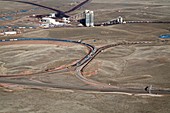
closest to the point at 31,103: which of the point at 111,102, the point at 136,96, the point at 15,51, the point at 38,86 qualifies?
the point at 38,86

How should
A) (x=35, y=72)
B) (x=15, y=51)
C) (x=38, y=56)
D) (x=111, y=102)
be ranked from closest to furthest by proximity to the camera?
1. (x=111, y=102)
2. (x=35, y=72)
3. (x=38, y=56)
4. (x=15, y=51)

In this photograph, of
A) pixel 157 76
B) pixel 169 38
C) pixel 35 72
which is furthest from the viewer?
pixel 169 38

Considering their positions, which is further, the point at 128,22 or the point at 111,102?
the point at 128,22

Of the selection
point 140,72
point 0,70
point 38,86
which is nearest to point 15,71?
point 0,70

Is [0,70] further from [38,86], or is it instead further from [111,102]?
[111,102]

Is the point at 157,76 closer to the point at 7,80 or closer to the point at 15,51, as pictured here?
the point at 7,80

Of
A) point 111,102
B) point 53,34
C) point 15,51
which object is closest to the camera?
point 111,102
